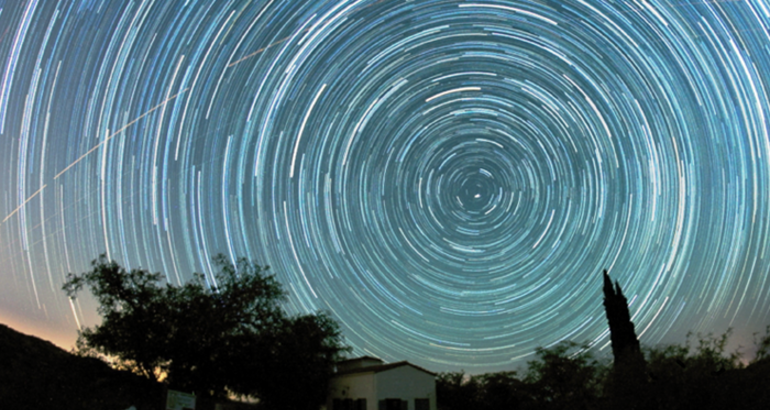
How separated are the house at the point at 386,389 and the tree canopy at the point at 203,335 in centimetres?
433

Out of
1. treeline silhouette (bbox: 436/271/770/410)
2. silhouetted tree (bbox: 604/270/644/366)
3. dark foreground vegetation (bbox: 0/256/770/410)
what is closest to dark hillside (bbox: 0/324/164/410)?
dark foreground vegetation (bbox: 0/256/770/410)

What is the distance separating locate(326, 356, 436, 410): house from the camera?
1357 inches

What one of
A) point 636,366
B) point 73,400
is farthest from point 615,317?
point 73,400

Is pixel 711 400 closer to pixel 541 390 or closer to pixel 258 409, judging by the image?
pixel 541 390

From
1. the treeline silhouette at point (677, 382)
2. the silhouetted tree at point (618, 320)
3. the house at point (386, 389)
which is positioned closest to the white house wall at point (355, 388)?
the house at point (386, 389)

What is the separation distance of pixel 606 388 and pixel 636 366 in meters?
2.51

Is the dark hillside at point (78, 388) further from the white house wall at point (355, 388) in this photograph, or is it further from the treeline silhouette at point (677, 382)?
the treeline silhouette at point (677, 382)

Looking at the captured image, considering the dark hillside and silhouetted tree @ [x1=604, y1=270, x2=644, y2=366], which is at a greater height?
silhouetted tree @ [x1=604, y1=270, x2=644, y2=366]

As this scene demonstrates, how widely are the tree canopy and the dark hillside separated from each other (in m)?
0.76

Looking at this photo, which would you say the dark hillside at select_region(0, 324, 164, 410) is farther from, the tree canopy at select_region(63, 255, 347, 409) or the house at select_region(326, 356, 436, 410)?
the house at select_region(326, 356, 436, 410)

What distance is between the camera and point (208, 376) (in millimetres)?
29516

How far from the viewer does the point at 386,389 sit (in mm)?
34656

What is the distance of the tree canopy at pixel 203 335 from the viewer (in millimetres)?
28297

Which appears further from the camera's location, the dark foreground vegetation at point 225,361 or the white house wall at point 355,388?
the white house wall at point 355,388
